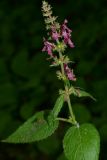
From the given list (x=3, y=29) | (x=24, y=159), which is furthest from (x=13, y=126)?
(x=3, y=29)

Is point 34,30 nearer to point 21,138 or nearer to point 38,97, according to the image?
point 38,97

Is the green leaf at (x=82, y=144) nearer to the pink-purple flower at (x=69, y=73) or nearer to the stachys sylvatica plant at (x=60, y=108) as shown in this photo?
the stachys sylvatica plant at (x=60, y=108)

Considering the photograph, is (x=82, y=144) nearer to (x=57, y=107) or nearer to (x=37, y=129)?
(x=57, y=107)

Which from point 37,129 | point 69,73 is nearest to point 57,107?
point 69,73

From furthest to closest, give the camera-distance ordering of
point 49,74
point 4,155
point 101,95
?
point 49,74, point 4,155, point 101,95

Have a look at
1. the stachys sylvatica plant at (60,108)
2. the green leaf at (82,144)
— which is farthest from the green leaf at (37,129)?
the green leaf at (82,144)
